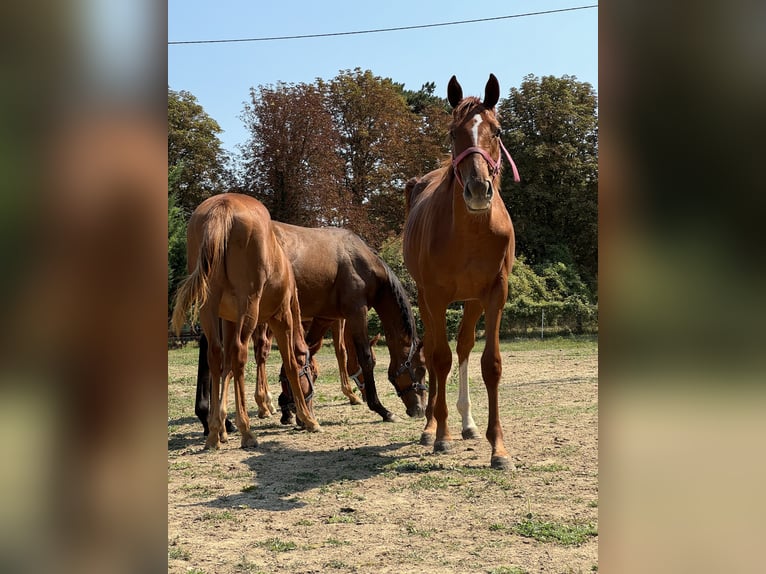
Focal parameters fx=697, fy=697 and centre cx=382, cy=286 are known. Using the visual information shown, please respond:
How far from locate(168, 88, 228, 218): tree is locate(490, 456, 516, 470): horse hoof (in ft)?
84.0

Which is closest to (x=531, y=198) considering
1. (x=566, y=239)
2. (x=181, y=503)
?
(x=566, y=239)

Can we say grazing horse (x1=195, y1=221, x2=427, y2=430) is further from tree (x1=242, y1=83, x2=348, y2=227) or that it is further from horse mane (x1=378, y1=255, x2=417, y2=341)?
tree (x1=242, y1=83, x2=348, y2=227)

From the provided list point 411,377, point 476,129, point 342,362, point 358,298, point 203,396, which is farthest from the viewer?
point 342,362

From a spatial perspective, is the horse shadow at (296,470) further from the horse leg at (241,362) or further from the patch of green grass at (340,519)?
the patch of green grass at (340,519)

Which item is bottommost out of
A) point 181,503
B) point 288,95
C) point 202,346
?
point 181,503

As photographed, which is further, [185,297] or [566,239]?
[566,239]

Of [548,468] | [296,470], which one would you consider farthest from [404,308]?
[548,468]

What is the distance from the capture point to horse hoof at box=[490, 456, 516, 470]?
5.50 metres

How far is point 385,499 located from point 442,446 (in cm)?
166

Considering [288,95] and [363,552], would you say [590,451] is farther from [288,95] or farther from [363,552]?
[288,95]

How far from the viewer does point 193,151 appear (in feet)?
105

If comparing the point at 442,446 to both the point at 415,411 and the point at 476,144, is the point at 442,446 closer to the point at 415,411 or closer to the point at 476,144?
the point at 415,411
